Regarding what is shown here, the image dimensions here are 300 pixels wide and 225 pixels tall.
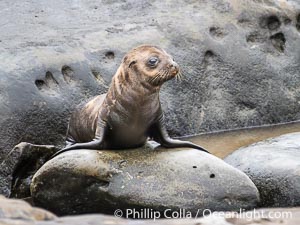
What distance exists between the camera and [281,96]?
11969 millimetres

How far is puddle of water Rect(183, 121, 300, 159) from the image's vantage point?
33.8 ft

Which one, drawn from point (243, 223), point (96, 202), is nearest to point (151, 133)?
point (96, 202)

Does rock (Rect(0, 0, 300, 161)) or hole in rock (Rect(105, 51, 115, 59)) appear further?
hole in rock (Rect(105, 51, 115, 59))

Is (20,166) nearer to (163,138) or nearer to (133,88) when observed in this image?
(133,88)

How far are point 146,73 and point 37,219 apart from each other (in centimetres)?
383

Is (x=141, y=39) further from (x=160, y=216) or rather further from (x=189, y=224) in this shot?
(x=189, y=224)

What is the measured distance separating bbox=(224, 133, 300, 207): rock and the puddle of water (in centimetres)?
112

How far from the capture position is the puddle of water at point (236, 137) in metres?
10.3

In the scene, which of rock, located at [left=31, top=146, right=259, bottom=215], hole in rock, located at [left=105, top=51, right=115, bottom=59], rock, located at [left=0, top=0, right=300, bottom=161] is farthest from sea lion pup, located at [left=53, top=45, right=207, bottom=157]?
hole in rock, located at [left=105, top=51, right=115, bottom=59]

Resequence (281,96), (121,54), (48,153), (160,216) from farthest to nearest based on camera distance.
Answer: (281,96)
(121,54)
(48,153)
(160,216)

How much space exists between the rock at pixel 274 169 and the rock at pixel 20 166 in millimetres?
1708

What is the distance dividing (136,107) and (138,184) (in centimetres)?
105

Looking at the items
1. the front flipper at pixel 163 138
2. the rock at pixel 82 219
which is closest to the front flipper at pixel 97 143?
the front flipper at pixel 163 138

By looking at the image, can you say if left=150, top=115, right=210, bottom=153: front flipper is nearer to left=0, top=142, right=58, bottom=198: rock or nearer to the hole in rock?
left=0, top=142, right=58, bottom=198: rock
